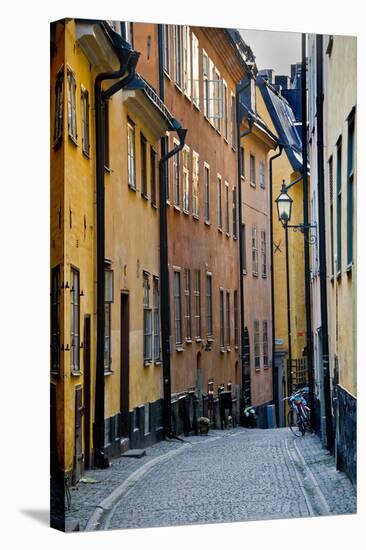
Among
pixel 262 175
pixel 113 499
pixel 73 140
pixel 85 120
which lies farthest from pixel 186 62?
pixel 113 499

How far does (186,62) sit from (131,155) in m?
1.13

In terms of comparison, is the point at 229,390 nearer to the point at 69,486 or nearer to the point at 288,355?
the point at 288,355

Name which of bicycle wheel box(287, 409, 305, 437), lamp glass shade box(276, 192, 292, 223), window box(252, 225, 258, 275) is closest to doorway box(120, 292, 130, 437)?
window box(252, 225, 258, 275)

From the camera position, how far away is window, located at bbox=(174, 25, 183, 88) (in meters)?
16.1

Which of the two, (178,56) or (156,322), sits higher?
(178,56)

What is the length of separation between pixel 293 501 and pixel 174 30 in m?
4.90

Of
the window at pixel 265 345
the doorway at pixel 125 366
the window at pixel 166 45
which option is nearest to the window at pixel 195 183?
the window at pixel 166 45

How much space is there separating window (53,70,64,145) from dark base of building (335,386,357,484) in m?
4.22

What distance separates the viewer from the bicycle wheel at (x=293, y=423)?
17.0m

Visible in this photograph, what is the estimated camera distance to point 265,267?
17203 millimetres

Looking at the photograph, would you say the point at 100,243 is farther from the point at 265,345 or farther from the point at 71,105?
the point at 265,345

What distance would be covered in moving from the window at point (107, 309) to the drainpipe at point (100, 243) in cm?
4

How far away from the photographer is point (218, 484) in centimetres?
1602

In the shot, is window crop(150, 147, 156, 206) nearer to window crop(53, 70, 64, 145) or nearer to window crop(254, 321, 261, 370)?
window crop(53, 70, 64, 145)
